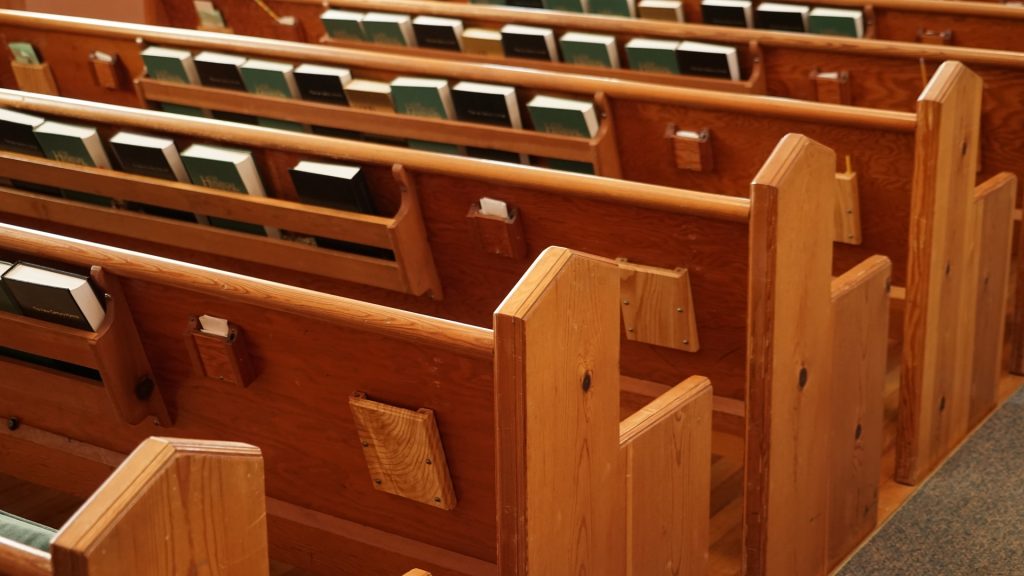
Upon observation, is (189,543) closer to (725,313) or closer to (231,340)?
(231,340)

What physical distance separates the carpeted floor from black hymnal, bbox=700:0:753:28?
1262 millimetres

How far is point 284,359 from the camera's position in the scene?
1604 mm

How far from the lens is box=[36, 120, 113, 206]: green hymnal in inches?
90.5

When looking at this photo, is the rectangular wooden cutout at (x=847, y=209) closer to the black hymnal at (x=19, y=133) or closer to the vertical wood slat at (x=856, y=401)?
the vertical wood slat at (x=856, y=401)

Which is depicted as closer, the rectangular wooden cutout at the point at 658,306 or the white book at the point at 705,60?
the rectangular wooden cutout at the point at 658,306

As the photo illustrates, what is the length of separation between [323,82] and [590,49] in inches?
24.4

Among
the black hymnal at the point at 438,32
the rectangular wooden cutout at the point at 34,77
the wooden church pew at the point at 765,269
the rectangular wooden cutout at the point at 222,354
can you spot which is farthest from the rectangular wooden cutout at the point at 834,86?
the rectangular wooden cutout at the point at 34,77

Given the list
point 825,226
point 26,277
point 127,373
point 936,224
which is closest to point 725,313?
point 825,226

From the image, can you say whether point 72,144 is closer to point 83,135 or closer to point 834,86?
point 83,135

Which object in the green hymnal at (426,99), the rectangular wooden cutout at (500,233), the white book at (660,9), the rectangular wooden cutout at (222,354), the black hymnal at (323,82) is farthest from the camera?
the white book at (660,9)

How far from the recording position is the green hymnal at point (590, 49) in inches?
114

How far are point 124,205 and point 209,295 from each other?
0.87 meters

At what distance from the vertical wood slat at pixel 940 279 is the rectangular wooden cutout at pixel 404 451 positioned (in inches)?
37.9

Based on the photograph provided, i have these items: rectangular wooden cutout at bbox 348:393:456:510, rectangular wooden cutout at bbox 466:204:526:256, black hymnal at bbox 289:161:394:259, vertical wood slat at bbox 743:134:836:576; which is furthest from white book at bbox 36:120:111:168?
vertical wood slat at bbox 743:134:836:576
